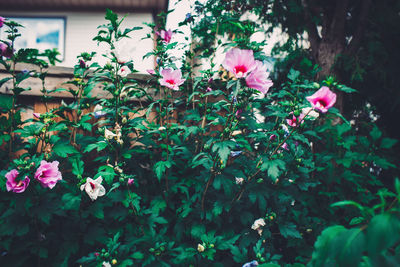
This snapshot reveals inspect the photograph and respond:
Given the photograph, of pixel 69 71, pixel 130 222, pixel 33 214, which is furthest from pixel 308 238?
pixel 69 71

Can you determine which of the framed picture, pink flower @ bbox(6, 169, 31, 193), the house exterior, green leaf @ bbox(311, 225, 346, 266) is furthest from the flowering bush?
the framed picture

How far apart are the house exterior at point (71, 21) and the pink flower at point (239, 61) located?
218 inches

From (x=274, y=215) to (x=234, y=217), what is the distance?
0.83ft

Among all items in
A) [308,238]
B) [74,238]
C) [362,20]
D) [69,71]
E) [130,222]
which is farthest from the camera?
[362,20]

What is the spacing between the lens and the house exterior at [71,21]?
6301 mm

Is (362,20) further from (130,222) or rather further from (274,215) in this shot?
(130,222)

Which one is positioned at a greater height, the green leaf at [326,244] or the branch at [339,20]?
the branch at [339,20]

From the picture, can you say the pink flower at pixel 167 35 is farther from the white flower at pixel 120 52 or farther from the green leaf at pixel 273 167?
the green leaf at pixel 273 167

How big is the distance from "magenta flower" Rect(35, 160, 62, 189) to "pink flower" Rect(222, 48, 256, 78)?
1048 mm

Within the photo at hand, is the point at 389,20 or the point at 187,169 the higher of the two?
the point at 389,20

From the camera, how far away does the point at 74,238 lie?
143 cm

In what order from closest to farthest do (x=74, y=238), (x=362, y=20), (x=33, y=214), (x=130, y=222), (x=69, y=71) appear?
(x=33, y=214) → (x=74, y=238) → (x=130, y=222) → (x=69, y=71) → (x=362, y=20)

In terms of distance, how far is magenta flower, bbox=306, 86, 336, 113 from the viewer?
1122 millimetres

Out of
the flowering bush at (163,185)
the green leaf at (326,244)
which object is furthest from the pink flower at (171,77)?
the green leaf at (326,244)
